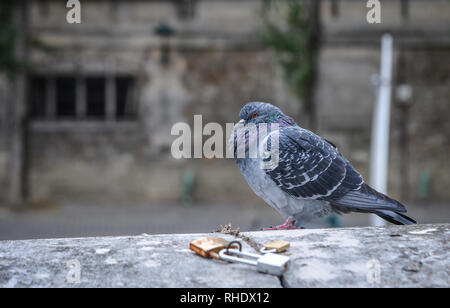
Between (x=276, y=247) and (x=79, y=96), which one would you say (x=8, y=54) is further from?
(x=276, y=247)

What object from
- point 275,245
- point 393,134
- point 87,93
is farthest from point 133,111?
point 275,245

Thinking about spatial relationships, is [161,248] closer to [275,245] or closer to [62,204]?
[275,245]

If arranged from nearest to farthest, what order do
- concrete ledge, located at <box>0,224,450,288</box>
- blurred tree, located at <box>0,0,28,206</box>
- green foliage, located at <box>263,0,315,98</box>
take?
1. concrete ledge, located at <box>0,224,450,288</box>
2. green foliage, located at <box>263,0,315,98</box>
3. blurred tree, located at <box>0,0,28,206</box>

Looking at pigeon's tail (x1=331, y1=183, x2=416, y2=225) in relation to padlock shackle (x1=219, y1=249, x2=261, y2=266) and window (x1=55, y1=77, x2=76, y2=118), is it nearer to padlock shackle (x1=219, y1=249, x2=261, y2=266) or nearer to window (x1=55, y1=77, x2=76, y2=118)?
padlock shackle (x1=219, y1=249, x2=261, y2=266)

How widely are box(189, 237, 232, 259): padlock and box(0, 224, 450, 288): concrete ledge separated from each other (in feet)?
0.09

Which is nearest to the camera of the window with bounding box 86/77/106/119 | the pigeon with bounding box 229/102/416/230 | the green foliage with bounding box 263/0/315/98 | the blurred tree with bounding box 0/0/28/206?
the pigeon with bounding box 229/102/416/230

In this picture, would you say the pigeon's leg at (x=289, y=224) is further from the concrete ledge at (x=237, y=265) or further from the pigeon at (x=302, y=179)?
the concrete ledge at (x=237, y=265)

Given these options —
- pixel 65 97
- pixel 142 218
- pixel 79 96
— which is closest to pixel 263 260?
pixel 142 218

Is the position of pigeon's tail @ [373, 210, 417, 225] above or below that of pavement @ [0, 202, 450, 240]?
above

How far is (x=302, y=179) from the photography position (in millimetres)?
2777

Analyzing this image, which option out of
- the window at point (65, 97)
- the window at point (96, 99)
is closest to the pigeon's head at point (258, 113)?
the window at point (96, 99)

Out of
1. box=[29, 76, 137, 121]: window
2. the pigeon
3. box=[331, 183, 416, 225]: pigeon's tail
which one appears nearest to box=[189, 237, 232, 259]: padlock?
the pigeon

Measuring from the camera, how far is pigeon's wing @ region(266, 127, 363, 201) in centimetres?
275

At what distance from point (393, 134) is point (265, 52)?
3605 millimetres
